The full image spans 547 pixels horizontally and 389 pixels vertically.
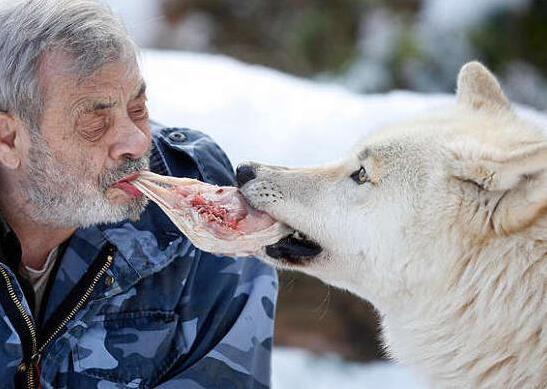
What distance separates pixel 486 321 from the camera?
2271 millimetres

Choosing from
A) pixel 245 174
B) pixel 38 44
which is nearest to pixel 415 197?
pixel 245 174

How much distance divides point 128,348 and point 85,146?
613 millimetres

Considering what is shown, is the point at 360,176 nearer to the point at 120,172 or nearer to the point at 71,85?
the point at 120,172

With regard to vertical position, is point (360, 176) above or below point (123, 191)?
above

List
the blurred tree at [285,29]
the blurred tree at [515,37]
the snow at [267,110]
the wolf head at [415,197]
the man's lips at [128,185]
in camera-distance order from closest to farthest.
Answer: the wolf head at [415,197] → the man's lips at [128,185] → the snow at [267,110] → the blurred tree at [515,37] → the blurred tree at [285,29]

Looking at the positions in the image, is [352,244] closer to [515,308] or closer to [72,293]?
[515,308]

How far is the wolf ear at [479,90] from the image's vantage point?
2686 mm

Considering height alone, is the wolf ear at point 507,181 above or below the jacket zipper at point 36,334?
above

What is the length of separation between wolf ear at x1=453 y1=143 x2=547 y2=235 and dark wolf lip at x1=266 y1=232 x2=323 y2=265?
46cm

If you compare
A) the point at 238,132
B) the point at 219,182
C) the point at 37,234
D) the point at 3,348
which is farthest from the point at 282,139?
the point at 3,348

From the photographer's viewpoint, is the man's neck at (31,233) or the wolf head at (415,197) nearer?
the wolf head at (415,197)

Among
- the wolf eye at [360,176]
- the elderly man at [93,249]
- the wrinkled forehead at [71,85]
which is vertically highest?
the wrinkled forehead at [71,85]

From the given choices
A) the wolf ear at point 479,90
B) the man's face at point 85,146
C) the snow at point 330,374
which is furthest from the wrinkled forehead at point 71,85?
the snow at point 330,374

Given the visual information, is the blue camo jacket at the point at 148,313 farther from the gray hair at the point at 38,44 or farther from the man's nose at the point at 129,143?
the gray hair at the point at 38,44
